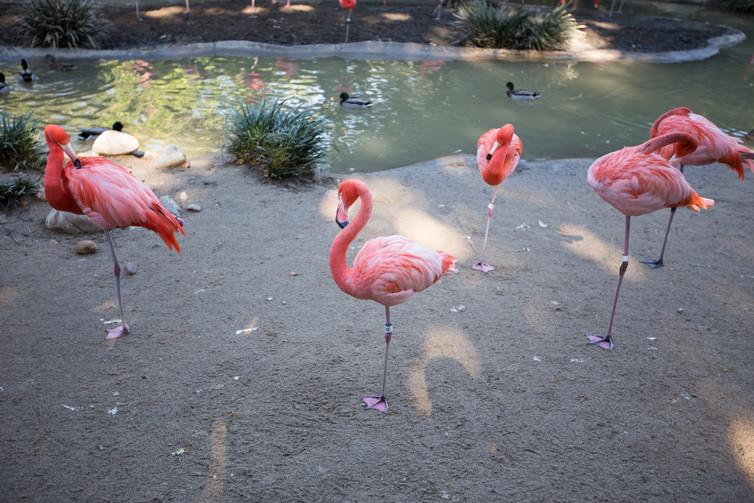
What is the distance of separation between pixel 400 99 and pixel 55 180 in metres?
6.98

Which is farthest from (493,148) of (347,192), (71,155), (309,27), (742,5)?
(742,5)

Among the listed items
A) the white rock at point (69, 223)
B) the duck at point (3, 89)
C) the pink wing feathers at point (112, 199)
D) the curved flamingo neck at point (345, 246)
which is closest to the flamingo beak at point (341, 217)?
the curved flamingo neck at point (345, 246)

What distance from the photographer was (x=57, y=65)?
1012 centimetres

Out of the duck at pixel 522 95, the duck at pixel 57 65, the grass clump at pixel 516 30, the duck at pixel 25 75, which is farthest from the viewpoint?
the grass clump at pixel 516 30

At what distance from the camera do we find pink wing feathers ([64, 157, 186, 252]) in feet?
11.9

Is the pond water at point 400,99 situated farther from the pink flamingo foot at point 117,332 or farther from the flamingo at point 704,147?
the pink flamingo foot at point 117,332

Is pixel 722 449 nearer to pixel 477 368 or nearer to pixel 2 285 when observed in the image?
pixel 477 368

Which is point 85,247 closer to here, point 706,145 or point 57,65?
point 706,145

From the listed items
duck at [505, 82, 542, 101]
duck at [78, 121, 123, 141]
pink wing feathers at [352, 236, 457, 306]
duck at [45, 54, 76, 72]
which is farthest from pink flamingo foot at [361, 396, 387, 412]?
duck at [45, 54, 76, 72]

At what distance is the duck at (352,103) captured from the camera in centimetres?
885

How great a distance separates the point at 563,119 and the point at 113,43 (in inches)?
349

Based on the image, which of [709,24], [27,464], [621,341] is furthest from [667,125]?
[709,24]

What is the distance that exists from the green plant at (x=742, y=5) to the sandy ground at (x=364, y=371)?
17477mm

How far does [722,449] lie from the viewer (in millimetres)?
3268
